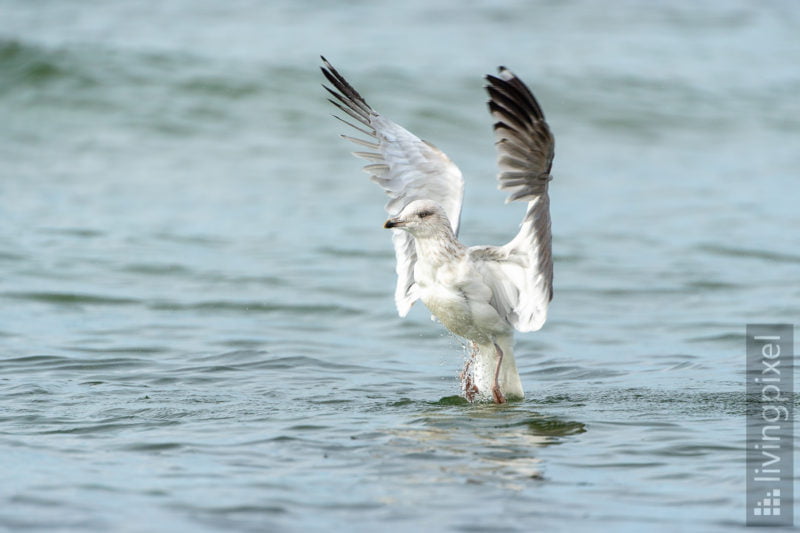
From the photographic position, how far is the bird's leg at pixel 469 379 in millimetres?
6379

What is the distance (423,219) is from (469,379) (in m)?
1.05

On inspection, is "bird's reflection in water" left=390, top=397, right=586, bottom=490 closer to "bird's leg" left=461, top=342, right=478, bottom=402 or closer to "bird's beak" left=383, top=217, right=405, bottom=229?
"bird's leg" left=461, top=342, right=478, bottom=402

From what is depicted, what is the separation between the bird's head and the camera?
591 cm

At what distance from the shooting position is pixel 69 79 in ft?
54.0

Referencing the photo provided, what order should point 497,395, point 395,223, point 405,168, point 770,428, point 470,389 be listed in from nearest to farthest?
1. point 770,428
2. point 395,223
3. point 497,395
4. point 470,389
5. point 405,168

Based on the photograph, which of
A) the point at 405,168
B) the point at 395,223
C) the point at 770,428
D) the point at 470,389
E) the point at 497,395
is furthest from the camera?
the point at 405,168

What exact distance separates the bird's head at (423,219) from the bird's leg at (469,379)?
31.2 inches

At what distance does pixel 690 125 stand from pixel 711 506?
13268 millimetres

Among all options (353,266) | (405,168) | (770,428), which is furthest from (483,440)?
(353,266)

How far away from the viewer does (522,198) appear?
5.62 metres

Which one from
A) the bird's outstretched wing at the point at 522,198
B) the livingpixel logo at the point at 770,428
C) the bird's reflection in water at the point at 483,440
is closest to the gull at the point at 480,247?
the bird's outstretched wing at the point at 522,198

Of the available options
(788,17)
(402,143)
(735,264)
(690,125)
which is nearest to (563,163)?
(690,125)

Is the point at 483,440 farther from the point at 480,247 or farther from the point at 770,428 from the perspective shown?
the point at 770,428

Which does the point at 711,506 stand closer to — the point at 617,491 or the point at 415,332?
the point at 617,491
